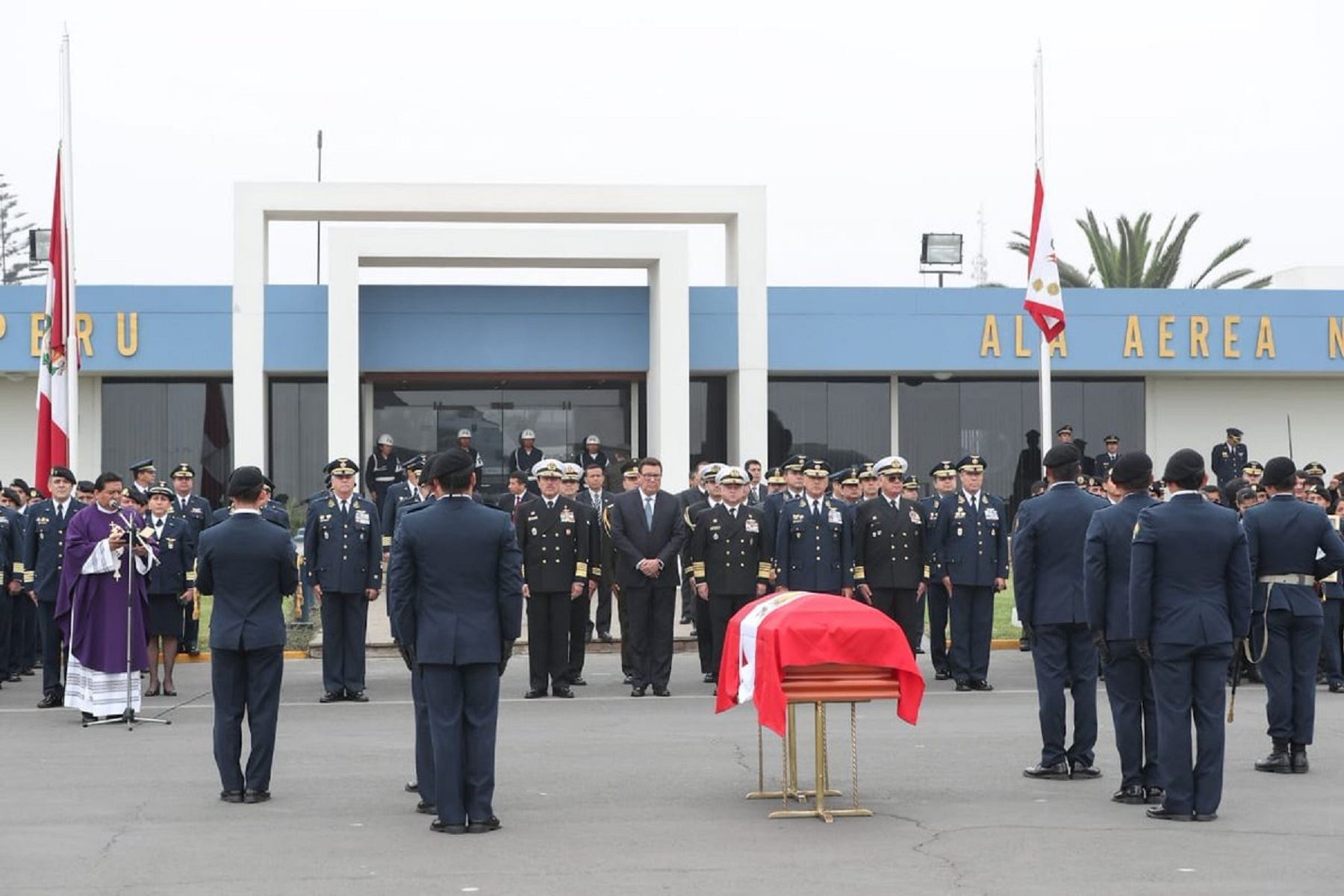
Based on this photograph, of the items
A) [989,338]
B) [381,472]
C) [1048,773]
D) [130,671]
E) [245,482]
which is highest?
[989,338]

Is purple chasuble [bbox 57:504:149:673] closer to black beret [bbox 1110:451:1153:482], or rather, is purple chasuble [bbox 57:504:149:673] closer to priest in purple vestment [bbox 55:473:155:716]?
priest in purple vestment [bbox 55:473:155:716]

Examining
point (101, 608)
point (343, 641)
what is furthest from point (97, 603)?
point (343, 641)

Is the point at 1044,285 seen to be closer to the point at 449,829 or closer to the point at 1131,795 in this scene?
the point at 1131,795

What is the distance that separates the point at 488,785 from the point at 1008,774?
3.54m

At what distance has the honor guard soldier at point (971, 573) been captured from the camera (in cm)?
1645

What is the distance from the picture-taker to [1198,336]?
1222 inches

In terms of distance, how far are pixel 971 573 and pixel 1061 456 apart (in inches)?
212

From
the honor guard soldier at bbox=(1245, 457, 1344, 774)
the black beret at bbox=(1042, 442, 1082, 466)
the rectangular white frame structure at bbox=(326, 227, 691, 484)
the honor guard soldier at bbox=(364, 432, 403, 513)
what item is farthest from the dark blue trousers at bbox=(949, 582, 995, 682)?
the honor guard soldier at bbox=(364, 432, 403, 513)

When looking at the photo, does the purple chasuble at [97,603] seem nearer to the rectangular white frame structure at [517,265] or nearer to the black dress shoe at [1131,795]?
the black dress shoe at [1131,795]

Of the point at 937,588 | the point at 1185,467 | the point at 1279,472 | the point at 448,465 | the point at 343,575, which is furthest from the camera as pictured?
the point at 937,588

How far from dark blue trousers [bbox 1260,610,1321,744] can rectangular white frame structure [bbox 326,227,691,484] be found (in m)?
16.4

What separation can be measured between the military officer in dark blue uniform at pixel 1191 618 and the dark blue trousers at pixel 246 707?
5.02m

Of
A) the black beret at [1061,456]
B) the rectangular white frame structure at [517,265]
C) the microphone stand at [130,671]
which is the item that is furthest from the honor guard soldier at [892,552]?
the rectangular white frame structure at [517,265]

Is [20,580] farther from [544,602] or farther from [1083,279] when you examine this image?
[1083,279]
